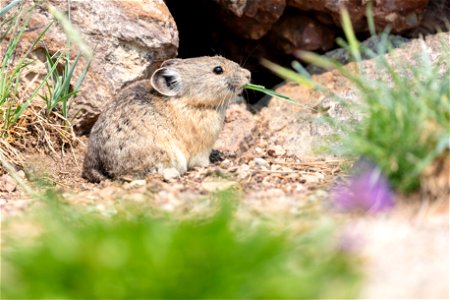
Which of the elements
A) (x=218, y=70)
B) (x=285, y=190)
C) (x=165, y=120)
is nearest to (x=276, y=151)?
(x=218, y=70)

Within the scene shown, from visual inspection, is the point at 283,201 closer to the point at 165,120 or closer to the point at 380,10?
the point at 165,120

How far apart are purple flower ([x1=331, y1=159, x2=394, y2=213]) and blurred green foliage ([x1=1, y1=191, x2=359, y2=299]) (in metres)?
0.91

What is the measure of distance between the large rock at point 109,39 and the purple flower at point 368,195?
11.9ft

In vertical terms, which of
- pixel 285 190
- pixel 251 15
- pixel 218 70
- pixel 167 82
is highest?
pixel 251 15

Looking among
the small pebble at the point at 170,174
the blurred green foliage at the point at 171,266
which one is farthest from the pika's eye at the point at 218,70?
the blurred green foliage at the point at 171,266

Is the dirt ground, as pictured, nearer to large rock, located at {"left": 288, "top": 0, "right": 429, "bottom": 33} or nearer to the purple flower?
the purple flower

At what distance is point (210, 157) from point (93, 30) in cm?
173

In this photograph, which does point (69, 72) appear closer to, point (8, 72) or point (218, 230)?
point (8, 72)

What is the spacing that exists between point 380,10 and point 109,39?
2.91 m

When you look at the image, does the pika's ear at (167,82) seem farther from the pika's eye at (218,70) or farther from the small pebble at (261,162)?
the small pebble at (261,162)

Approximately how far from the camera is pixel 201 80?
7707 mm

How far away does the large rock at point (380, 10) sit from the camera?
855 centimetres

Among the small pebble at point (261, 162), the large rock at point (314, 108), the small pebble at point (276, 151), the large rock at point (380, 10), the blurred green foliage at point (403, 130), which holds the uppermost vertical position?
the large rock at point (380, 10)

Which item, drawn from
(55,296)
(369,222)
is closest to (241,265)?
(55,296)
